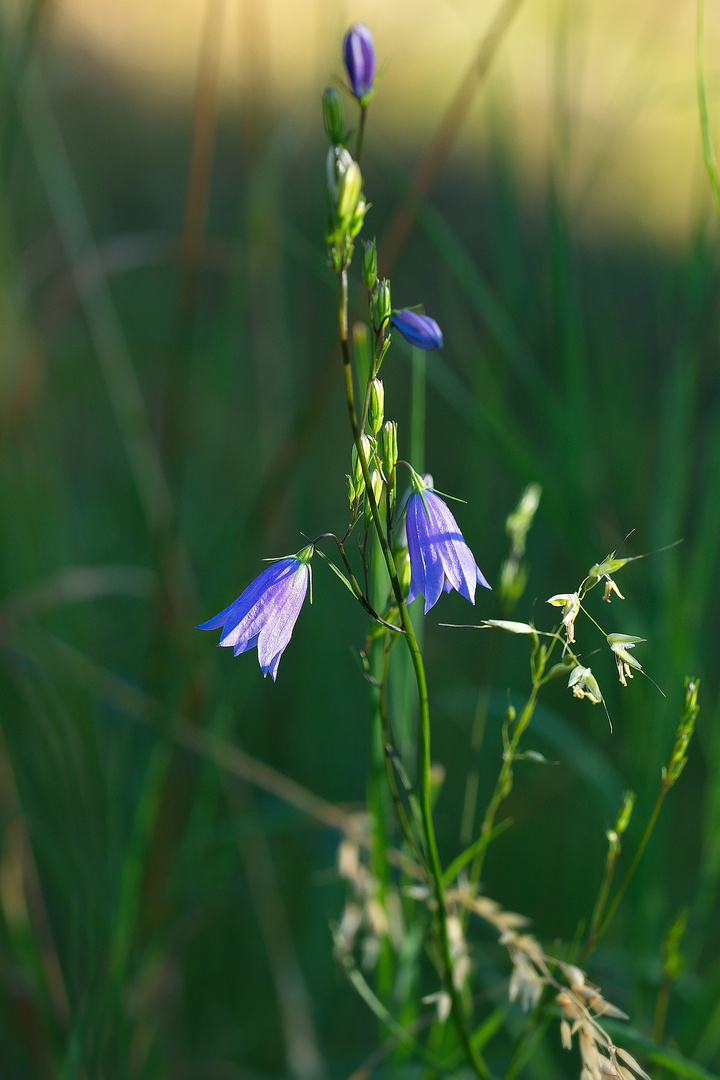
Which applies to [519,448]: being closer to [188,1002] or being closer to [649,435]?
[188,1002]

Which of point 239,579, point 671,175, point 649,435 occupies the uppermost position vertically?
point 671,175

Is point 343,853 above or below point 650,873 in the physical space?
above

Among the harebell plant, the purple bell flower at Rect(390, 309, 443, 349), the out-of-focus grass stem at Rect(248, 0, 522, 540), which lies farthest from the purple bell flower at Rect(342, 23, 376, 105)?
the out-of-focus grass stem at Rect(248, 0, 522, 540)

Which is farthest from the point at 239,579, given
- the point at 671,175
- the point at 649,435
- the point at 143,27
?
the point at 143,27

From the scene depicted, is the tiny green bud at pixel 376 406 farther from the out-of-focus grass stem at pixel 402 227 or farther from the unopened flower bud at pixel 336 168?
the out-of-focus grass stem at pixel 402 227

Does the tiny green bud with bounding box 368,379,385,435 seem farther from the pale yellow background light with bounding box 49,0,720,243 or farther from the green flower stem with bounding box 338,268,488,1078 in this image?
the pale yellow background light with bounding box 49,0,720,243

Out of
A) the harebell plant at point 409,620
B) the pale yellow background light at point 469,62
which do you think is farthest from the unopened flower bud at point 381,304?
the pale yellow background light at point 469,62
